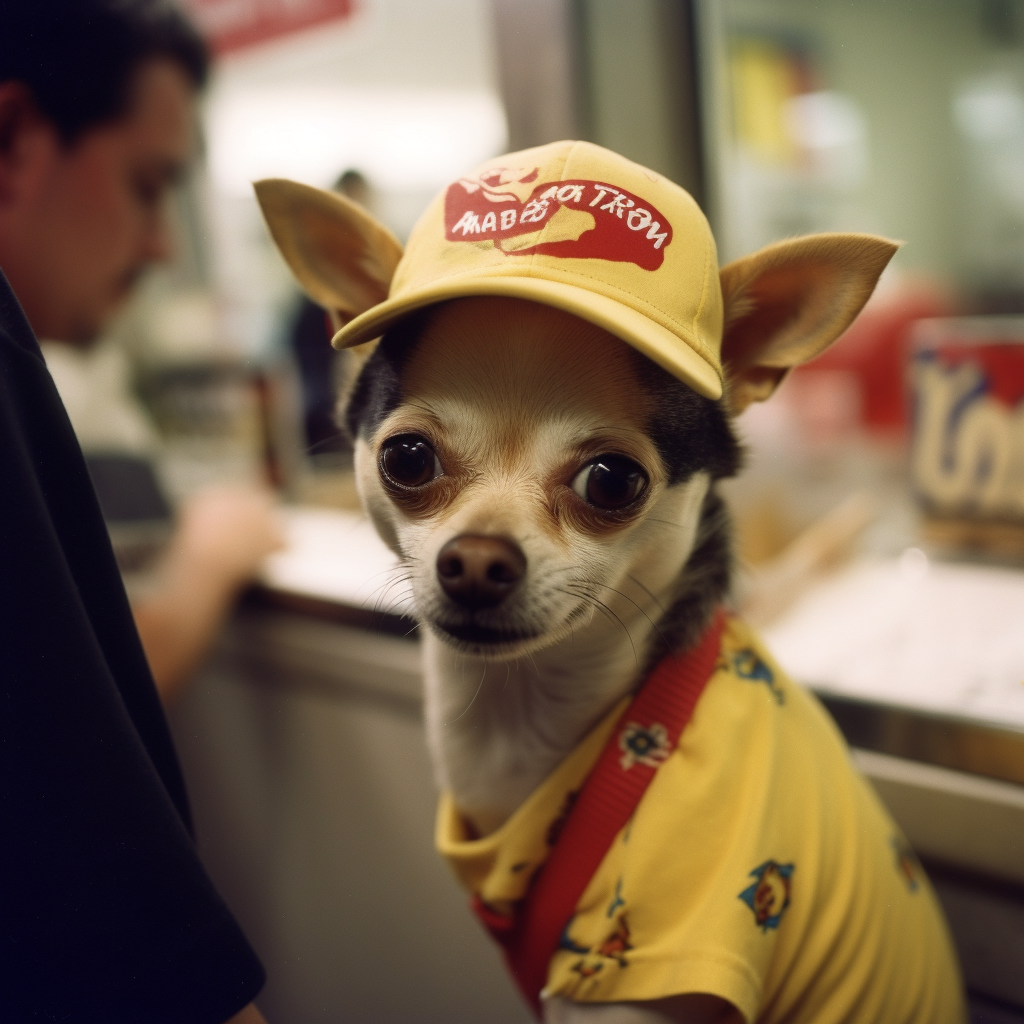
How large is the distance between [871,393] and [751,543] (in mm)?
927

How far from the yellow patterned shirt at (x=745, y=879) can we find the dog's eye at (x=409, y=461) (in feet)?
0.85

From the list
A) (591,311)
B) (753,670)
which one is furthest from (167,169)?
(753,670)

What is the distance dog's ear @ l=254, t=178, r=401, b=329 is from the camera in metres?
0.61

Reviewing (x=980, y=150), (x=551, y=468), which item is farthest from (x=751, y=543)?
(x=980, y=150)

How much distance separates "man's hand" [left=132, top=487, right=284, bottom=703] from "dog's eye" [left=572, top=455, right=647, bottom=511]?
0.80 meters

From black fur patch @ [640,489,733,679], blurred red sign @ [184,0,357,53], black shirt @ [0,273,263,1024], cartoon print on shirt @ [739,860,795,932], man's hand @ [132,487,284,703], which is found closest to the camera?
black shirt @ [0,273,263,1024]

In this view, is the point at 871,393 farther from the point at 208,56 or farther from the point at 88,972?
the point at 88,972

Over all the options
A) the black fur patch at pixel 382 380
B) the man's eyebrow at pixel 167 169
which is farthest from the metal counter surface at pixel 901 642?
the man's eyebrow at pixel 167 169

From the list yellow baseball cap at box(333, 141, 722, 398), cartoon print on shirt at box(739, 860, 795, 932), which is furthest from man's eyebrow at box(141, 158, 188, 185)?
cartoon print on shirt at box(739, 860, 795, 932)

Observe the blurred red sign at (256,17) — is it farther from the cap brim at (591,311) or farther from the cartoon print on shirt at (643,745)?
the cartoon print on shirt at (643,745)

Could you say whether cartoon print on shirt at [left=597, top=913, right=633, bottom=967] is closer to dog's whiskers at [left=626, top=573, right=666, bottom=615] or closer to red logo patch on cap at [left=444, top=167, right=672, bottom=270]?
dog's whiskers at [left=626, top=573, right=666, bottom=615]

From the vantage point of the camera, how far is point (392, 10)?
1452 mm

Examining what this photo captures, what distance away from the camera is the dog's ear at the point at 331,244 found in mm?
612

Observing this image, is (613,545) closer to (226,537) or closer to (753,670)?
(753,670)
